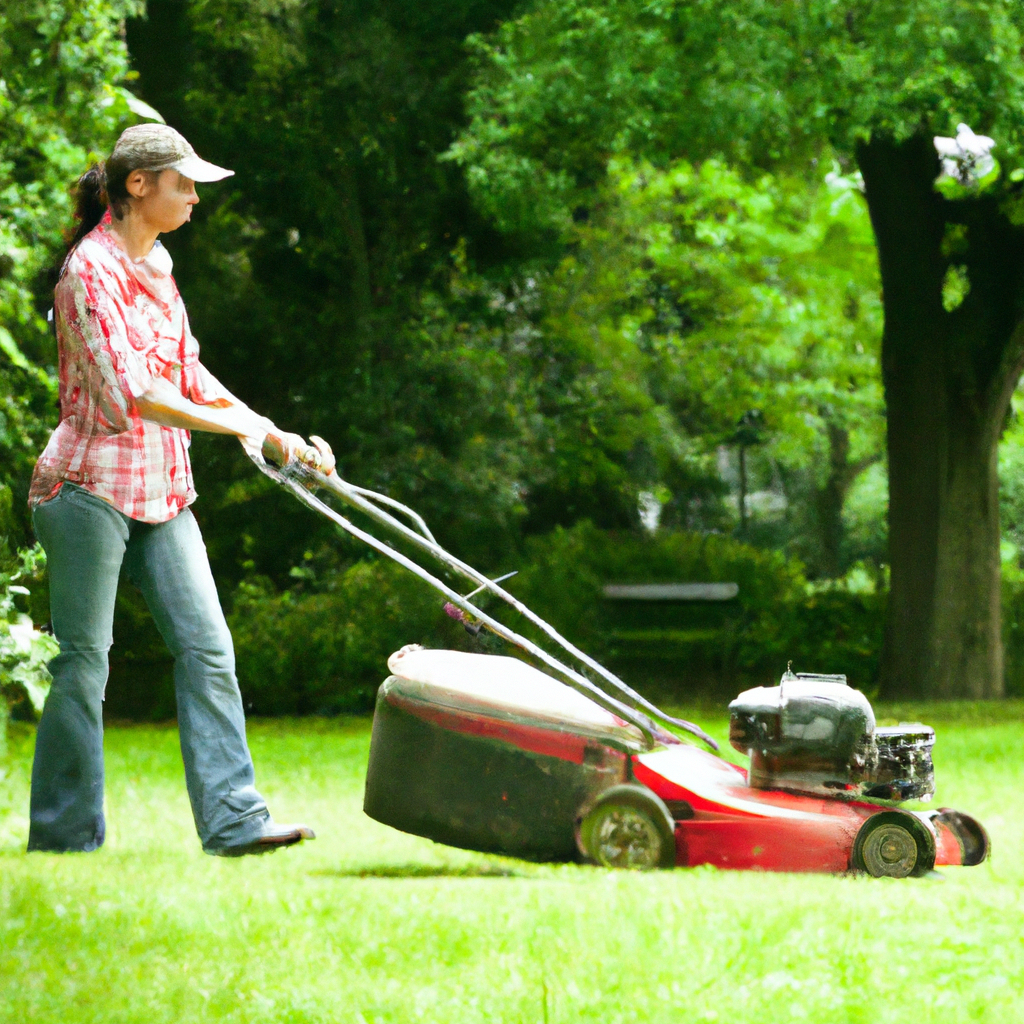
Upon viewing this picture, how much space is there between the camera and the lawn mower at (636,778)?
480 centimetres

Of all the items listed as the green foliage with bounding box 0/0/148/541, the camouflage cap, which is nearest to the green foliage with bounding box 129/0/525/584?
the green foliage with bounding box 0/0/148/541

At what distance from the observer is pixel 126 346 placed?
15.8 feet

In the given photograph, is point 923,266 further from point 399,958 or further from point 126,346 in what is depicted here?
point 399,958

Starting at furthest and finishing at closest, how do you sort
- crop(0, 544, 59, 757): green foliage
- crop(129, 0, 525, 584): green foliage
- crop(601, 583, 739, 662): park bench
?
1. crop(601, 583, 739, 662): park bench
2. crop(129, 0, 525, 584): green foliage
3. crop(0, 544, 59, 757): green foliage

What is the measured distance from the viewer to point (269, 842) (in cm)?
506

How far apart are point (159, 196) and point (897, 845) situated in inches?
120

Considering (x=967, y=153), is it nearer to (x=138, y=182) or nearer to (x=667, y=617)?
(x=667, y=617)

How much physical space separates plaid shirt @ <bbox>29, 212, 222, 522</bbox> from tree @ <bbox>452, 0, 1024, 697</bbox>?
278 inches

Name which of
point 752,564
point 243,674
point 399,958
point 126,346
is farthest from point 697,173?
point 399,958

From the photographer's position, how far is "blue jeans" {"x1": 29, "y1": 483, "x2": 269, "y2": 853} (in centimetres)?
486

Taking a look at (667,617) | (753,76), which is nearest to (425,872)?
(753,76)

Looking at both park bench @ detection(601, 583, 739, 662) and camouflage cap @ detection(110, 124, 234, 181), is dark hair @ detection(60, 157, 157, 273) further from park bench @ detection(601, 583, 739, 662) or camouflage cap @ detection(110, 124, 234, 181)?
park bench @ detection(601, 583, 739, 662)

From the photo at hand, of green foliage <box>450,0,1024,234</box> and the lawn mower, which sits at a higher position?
green foliage <box>450,0,1024,234</box>

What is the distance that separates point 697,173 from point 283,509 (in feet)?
28.1
